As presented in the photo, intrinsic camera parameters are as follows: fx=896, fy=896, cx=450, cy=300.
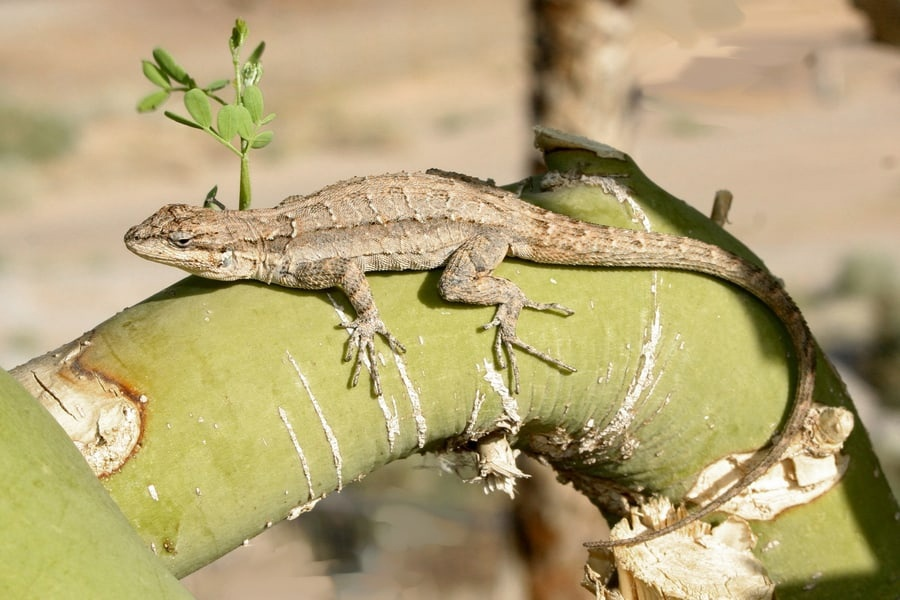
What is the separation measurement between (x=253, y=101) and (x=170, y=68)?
342 millimetres

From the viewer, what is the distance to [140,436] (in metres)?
1.67

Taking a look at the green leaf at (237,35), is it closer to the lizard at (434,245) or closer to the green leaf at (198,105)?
the green leaf at (198,105)

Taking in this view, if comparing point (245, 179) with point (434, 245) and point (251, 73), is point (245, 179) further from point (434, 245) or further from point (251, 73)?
point (434, 245)

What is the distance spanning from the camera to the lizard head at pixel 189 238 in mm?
2951

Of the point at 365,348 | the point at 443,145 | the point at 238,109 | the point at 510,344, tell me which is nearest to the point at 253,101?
the point at 238,109

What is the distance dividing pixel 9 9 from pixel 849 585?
146ft

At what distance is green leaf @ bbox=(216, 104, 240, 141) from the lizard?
0.38m

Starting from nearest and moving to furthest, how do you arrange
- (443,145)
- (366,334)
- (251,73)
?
(366,334) → (251,73) → (443,145)

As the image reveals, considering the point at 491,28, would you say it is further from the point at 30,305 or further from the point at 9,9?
the point at 30,305

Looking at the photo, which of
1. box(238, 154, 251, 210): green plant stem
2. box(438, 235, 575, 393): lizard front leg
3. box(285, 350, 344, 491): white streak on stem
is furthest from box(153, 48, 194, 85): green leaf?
box(285, 350, 344, 491): white streak on stem

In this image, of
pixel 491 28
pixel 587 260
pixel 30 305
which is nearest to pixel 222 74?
pixel 491 28

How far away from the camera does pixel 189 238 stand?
311 cm

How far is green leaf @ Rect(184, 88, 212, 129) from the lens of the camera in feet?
7.38

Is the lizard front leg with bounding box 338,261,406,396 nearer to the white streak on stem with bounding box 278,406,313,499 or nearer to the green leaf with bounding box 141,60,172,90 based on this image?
the white streak on stem with bounding box 278,406,313,499
